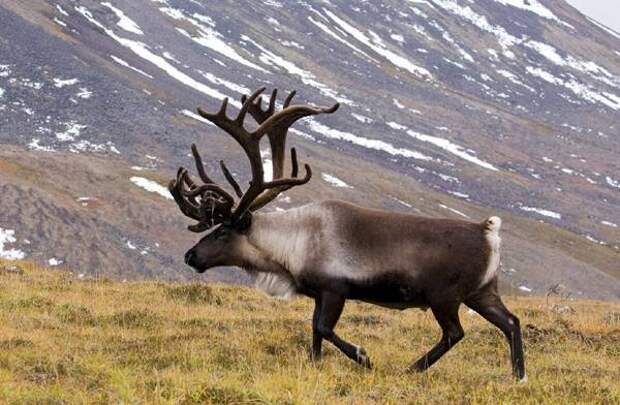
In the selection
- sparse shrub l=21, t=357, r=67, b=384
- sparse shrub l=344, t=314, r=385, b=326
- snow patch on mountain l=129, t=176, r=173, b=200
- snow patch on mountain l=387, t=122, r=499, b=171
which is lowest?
snow patch on mountain l=387, t=122, r=499, b=171

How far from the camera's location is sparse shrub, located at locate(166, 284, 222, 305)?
14.9m

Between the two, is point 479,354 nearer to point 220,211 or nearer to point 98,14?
point 220,211

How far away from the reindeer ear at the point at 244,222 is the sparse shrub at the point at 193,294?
4.03 meters

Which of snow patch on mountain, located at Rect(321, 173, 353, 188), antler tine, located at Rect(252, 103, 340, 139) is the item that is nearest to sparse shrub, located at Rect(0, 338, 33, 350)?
antler tine, located at Rect(252, 103, 340, 139)

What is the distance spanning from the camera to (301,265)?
10.2 m

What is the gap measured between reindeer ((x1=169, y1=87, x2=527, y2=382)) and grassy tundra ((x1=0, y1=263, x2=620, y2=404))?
1.95ft

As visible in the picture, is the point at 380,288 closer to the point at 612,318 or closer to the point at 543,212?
the point at 612,318

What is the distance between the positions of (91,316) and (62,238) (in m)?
22.9

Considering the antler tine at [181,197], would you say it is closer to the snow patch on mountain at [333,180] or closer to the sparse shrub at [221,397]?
the sparse shrub at [221,397]

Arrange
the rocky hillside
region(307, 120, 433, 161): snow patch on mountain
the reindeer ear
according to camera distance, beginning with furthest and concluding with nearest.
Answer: region(307, 120, 433, 161): snow patch on mountain
the rocky hillside
the reindeer ear

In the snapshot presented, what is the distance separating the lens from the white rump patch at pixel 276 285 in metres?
10.6

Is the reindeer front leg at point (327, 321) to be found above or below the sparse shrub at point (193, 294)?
above

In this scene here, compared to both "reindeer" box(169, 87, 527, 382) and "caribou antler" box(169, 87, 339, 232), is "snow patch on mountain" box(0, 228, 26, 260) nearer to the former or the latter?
"caribou antler" box(169, 87, 339, 232)

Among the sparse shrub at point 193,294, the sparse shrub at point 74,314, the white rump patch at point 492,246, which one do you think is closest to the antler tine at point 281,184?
the white rump patch at point 492,246
